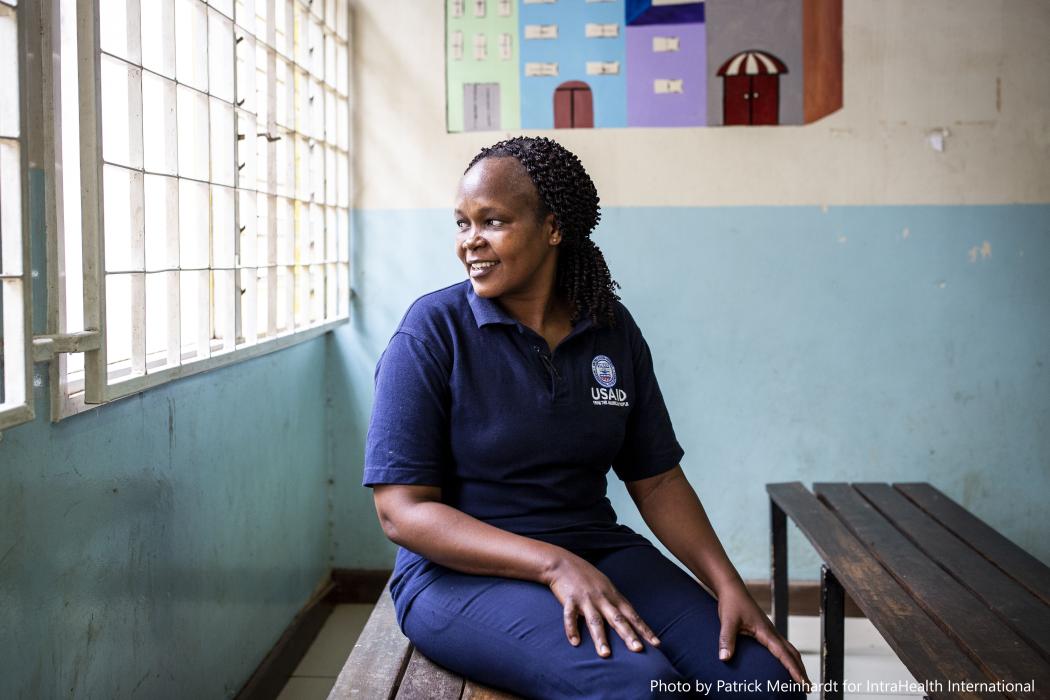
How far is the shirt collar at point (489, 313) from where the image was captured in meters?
1.69

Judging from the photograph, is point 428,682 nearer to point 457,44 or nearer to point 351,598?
point 351,598

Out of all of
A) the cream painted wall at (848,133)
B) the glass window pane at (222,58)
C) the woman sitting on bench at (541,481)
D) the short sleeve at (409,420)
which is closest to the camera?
the woman sitting on bench at (541,481)

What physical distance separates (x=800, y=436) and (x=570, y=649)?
2.13 metres

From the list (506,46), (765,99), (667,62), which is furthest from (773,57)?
(506,46)

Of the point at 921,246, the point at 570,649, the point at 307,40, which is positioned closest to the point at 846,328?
the point at 921,246

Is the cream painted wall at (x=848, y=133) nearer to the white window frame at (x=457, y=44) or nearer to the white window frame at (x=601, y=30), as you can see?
the white window frame at (x=457, y=44)

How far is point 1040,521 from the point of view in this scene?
327cm

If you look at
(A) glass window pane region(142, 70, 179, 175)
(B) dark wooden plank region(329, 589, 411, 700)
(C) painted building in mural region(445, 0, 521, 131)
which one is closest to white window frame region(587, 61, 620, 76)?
(C) painted building in mural region(445, 0, 521, 131)

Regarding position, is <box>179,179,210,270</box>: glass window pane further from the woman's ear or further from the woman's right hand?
the woman's right hand

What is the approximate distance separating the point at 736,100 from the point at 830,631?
1778mm

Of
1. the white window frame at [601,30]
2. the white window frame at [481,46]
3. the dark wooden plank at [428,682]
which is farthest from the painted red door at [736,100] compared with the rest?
the dark wooden plank at [428,682]

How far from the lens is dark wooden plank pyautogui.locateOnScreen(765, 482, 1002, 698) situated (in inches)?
58.1

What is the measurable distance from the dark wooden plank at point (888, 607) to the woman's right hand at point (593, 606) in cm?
45

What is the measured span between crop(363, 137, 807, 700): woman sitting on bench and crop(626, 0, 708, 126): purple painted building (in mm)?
1465
